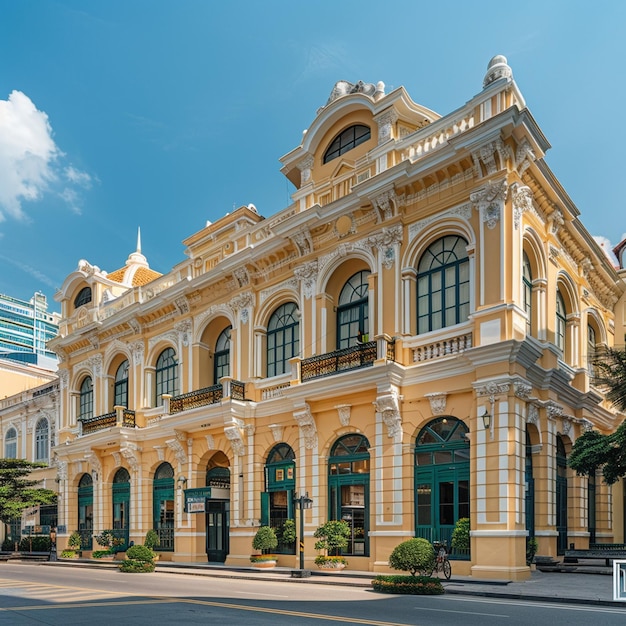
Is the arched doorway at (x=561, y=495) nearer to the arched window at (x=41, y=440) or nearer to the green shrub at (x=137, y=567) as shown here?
the green shrub at (x=137, y=567)

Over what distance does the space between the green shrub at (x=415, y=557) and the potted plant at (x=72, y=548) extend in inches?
879

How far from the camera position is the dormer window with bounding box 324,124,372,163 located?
1016 inches

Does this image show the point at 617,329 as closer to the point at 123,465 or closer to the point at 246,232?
the point at 246,232

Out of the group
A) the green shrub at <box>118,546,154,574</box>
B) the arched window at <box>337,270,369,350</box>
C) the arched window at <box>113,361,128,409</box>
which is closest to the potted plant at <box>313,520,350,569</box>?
the arched window at <box>337,270,369,350</box>

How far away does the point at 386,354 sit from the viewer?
21703 mm

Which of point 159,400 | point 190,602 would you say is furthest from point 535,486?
point 159,400

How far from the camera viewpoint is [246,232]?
29.3m

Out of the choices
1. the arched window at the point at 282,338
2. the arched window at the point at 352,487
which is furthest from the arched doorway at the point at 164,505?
the arched window at the point at 352,487

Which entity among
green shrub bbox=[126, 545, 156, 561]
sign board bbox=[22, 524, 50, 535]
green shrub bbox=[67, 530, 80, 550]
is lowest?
sign board bbox=[22, 524, 50, 535]

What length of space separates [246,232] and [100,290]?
40.0ft

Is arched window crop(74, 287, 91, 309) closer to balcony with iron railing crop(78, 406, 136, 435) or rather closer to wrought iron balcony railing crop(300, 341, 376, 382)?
balcony with iron railing crop(78, 406, 136, 435)

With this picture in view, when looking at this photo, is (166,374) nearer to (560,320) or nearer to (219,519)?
(219,519)

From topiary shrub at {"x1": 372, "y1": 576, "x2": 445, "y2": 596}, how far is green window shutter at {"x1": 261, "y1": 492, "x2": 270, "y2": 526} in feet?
32.4

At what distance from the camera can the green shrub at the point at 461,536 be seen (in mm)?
19344
